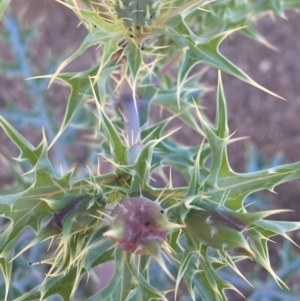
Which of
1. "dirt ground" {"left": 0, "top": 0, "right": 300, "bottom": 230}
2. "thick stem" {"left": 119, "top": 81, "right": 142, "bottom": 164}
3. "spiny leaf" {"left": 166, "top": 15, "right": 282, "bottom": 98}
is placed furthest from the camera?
"dirt ground" {"left": 0, "top": 0, "right": 300, "bottom": 230}

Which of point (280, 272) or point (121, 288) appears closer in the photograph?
point (121, 288)

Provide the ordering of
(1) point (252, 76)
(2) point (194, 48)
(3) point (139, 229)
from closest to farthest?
(3) point (139, 229)
(2) point (194, 48)
(1) point (252, 76)

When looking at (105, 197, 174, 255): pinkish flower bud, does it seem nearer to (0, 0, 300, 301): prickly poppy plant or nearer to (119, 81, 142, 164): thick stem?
(0, 0, 300, 301): prickly poppy plant

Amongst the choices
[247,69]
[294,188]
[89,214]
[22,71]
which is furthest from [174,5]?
[247,69]

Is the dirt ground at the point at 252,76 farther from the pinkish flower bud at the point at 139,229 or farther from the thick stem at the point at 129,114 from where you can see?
the pinkish flower bud at the point at 139,229

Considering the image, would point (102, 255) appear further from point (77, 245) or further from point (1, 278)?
point (1, 278)

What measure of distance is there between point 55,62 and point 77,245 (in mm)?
816

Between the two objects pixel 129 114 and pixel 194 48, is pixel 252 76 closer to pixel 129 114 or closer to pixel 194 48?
pixel 129 114

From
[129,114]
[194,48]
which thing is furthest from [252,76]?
[194,48]

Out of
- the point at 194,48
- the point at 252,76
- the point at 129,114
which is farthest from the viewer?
the point at 252,76

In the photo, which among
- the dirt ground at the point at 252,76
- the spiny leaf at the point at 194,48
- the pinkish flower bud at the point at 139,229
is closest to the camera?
the pinkish flower bud at the point at 139,229

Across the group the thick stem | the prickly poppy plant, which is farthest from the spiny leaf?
the thick stem

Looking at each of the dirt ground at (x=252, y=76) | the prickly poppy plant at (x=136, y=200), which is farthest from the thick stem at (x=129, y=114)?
the dirt ground at (x=252, y=76)

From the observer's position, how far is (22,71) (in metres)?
1.23
